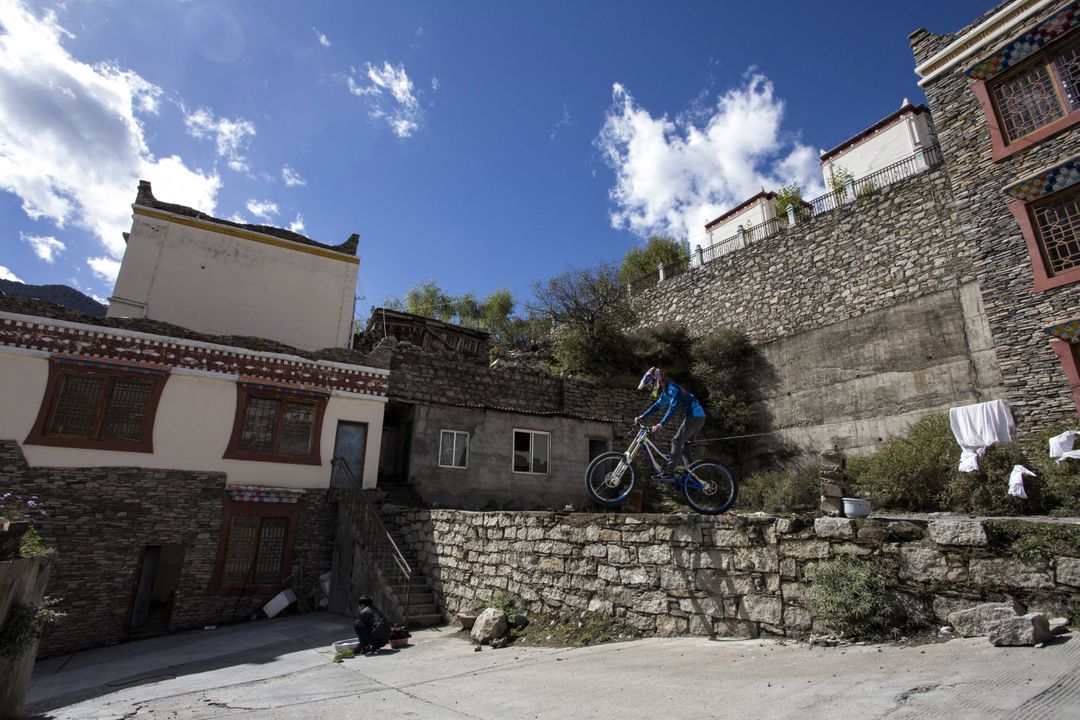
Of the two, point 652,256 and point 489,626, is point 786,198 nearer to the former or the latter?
point 652,256

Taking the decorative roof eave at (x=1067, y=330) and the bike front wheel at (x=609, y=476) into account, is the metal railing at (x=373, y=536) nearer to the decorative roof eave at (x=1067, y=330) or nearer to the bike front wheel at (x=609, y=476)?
the bike front wheel at (x=609, y=476)

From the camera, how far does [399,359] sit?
16594 mm

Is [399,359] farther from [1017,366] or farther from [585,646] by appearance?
[1017,366]

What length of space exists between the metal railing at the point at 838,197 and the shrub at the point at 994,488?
11533 millimetres

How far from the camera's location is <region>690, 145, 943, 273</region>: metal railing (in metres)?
18.7

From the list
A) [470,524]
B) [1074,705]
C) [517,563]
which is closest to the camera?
[1074,705]

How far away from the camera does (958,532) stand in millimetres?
5109

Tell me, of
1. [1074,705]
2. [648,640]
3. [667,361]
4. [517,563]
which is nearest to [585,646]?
[648,640]

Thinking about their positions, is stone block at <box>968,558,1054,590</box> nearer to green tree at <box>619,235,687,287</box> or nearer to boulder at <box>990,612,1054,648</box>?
boulder at <box>990,612,1054,648</box>

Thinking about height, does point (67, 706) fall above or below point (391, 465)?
below

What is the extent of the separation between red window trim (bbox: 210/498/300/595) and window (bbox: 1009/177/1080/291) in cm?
1972

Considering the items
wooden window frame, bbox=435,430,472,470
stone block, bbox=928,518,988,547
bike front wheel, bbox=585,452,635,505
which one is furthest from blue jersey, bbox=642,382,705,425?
wooden window frame, bbox=435,430,472,470

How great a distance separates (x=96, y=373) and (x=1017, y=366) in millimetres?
22795

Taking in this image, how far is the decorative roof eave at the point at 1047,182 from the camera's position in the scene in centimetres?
1244
